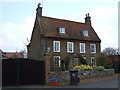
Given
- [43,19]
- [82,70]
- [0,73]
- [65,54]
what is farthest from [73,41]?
[0,73]

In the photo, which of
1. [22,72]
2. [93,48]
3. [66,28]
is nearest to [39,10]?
[66,28]

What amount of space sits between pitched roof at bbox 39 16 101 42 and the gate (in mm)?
12643

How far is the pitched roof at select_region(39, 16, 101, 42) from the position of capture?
32.5 meters

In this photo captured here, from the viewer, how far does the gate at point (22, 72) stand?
17953mm

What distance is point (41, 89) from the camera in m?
15.5

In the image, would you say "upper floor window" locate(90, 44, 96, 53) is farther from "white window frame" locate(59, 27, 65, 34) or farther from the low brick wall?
the low brick wall

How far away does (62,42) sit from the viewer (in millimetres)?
32906

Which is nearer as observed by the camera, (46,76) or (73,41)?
(46,76)

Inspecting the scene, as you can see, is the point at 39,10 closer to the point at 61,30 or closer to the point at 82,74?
the point at 61,30

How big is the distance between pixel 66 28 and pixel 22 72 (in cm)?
1874

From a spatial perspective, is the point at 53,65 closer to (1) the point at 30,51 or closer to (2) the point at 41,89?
(1) the point at 30,51

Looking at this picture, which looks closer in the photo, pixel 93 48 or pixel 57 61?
pixel 57 61

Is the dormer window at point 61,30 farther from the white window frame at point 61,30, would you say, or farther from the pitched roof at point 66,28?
the pitched roof at point 66,28

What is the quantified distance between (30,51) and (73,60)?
8085mm
